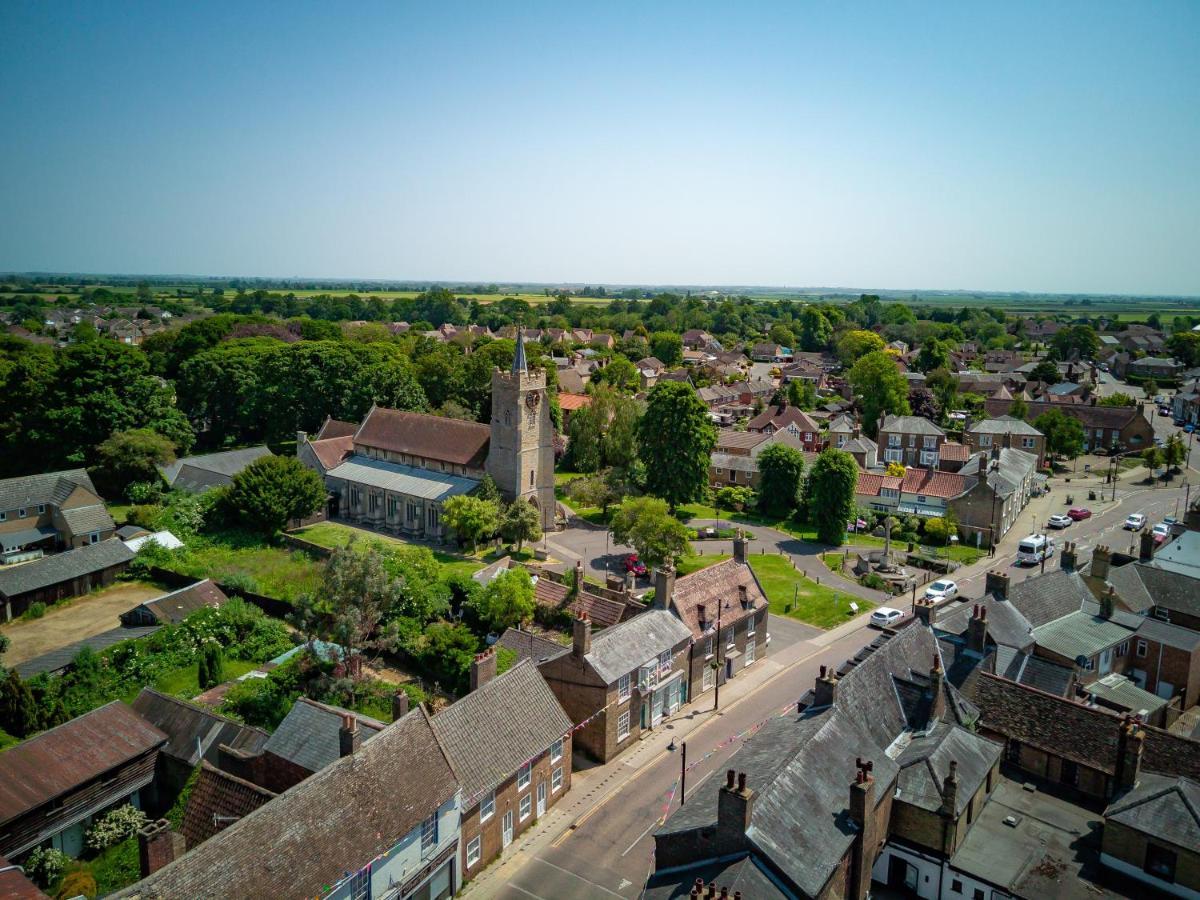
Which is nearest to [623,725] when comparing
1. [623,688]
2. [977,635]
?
[623,688]

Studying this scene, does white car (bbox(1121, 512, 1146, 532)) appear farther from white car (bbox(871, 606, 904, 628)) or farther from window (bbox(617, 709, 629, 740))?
window (bbox(617, 709, 629, 740))

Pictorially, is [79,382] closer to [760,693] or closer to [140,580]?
[140,580]

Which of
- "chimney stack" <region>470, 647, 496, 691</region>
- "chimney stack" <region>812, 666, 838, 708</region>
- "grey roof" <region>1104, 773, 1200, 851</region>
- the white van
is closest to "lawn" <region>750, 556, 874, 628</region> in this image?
the white van

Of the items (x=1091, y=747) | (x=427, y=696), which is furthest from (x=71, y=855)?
(x=1091, y=747)

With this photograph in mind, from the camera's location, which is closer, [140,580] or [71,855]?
[71,855]

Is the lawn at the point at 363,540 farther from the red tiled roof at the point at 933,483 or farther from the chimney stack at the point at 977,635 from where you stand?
the red tiled roof at the point at 933,483

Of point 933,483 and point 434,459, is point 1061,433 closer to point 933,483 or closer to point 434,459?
point 933,483

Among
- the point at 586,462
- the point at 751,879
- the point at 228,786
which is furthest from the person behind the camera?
the point at 586,462
